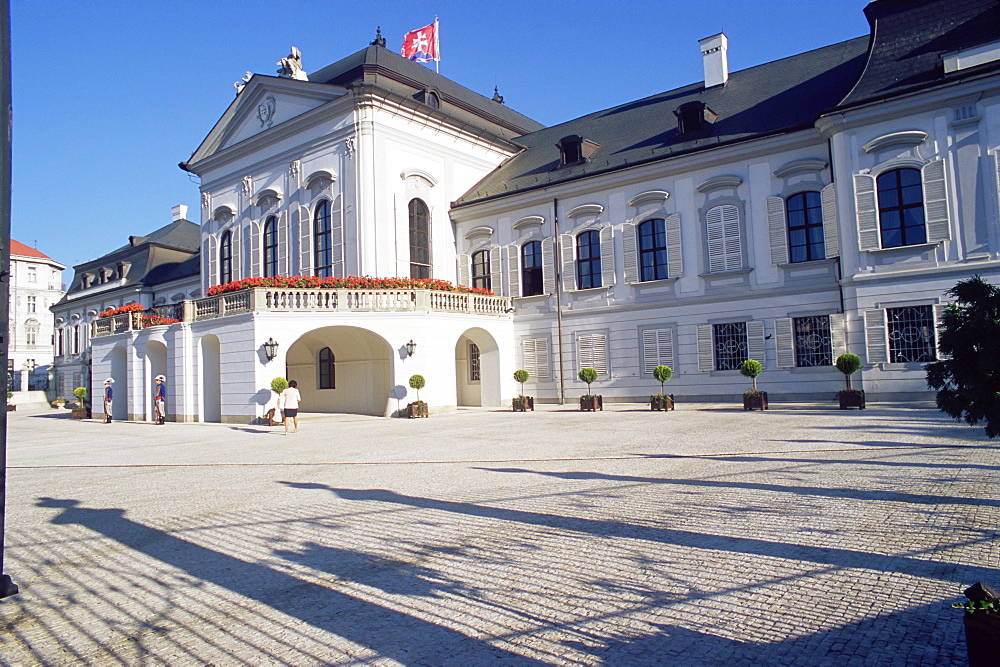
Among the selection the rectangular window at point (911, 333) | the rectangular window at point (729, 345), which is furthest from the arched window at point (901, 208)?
the rectangular window at point (729, 345)

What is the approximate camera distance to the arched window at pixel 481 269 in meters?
29.5

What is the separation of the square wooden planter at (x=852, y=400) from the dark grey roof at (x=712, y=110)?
29.2 ft

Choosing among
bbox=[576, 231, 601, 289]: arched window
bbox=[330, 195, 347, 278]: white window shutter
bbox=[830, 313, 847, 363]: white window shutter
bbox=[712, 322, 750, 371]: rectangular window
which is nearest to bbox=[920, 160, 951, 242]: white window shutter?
bbox=[830, 313, 847, 363]: white window shutter

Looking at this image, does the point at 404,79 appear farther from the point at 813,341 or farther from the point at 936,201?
the point at 936,201

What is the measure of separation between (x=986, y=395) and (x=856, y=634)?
2.52 meters

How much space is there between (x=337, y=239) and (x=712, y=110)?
15.8 metres

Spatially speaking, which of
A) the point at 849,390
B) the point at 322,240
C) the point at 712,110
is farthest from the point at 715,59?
the point at 322,240

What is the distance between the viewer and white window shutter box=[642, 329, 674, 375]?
79.2 feet

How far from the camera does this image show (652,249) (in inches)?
989

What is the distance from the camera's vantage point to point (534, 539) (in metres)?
5.92

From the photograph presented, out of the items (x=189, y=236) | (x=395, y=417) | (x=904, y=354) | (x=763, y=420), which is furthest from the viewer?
(x=189, y=236)

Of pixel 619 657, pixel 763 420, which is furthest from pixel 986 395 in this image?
pixel 763 420

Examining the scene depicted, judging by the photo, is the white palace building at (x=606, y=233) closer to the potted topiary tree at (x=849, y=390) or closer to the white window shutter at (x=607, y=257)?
the white window shutter at (x=607, y=257)

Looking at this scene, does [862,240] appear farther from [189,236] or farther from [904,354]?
[189,236]
